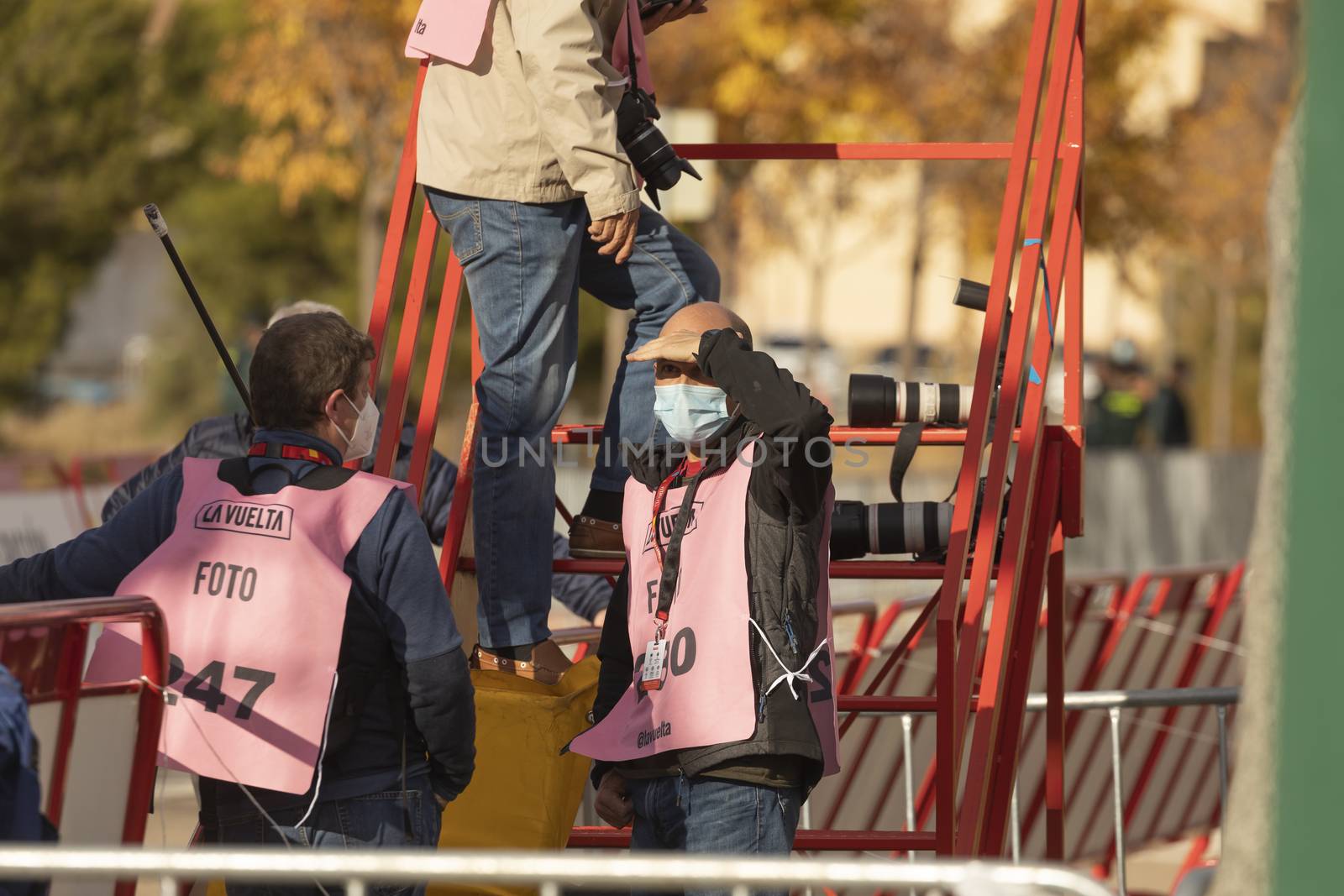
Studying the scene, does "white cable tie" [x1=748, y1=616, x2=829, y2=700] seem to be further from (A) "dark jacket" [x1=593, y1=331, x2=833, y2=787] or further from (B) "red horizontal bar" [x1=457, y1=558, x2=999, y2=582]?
(B) "red horizontal bar" [x1=457, y1=558, x2=999, y2=582]

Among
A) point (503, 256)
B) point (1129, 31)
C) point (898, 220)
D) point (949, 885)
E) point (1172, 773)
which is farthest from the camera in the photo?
point (898, 220)

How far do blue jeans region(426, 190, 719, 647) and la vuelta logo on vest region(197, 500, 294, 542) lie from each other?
109 centimetres

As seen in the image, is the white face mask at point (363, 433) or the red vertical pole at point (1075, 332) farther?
the red vertical pole at point (1075, 332)

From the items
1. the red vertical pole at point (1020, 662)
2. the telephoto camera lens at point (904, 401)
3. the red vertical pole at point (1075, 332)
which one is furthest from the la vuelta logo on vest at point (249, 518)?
the red vertical pole at point (1075, 332)

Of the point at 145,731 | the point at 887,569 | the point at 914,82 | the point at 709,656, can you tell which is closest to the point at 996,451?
the point at 887,569

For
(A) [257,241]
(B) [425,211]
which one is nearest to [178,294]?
(A) [257,241]

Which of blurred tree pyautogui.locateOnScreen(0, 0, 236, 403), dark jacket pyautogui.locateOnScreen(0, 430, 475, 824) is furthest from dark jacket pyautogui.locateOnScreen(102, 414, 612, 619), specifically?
blurred tree pyautogui.locateOnScreen(0, 0, 236, 403)

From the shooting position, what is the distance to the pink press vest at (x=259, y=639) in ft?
11.0

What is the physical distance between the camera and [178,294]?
32.5 m

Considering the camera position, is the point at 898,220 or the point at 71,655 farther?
the point at 898,220

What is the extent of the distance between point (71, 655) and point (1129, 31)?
58.6 ft

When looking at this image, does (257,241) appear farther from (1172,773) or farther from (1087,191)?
(1172,773)

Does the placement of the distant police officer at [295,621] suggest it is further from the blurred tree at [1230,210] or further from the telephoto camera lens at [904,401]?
the blurred tree at [1230,210]

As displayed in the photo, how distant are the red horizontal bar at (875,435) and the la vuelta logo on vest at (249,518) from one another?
1377 mm
